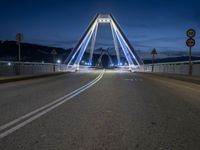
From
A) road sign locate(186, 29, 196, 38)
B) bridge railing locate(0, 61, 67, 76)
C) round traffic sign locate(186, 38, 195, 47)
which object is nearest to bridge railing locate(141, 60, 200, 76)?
round traffic sign locate(186, 38, 195, 47)

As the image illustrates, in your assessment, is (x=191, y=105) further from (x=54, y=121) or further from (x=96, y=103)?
(x=54, y=121)

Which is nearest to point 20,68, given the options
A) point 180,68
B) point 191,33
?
point 180,68

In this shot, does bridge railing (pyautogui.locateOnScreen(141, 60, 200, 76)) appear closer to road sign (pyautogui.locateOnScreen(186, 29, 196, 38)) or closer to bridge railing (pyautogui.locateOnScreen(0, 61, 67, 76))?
road sign (pyautogui.locateOnScreen(186, 29, 196, 38))

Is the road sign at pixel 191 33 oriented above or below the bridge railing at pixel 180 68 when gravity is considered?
above

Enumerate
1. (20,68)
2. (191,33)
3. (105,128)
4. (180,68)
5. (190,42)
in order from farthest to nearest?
1. (180,68)
2. (20,68)
3. (190,42)
4. (191,33)
5. (105,128)

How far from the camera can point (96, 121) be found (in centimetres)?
719

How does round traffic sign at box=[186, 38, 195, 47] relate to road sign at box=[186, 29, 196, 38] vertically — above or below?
below

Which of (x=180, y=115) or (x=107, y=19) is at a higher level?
(x=107, y=19)

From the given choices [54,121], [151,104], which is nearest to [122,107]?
[151,104]

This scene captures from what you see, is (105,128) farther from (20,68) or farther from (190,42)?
(20,68)

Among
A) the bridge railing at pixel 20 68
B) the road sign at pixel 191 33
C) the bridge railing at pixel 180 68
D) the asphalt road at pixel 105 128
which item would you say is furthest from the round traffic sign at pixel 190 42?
the asphalt road at pixel 105 128

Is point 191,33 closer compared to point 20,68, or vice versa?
point 191,33

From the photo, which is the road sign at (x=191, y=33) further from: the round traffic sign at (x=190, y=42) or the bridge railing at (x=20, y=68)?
A: the bridge railing at (x=20, y=68)

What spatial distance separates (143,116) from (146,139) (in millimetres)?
2307
